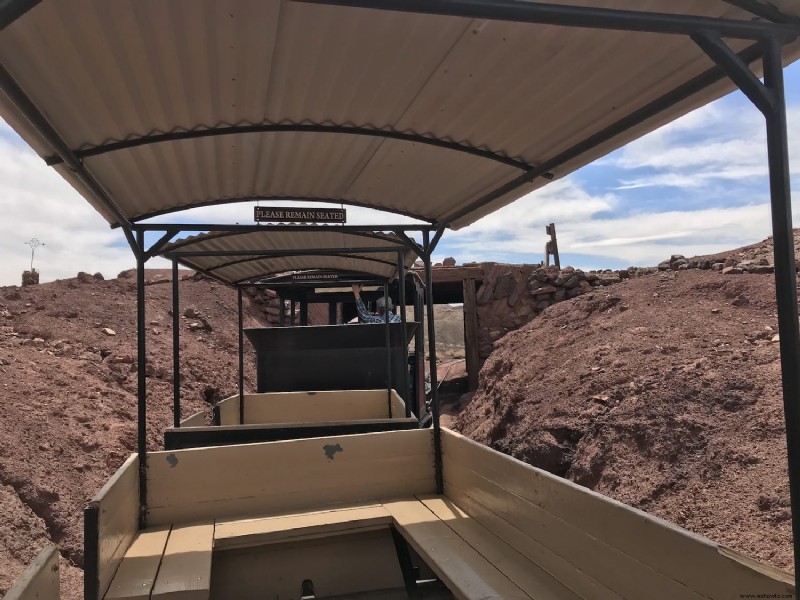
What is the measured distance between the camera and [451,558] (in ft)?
11.6

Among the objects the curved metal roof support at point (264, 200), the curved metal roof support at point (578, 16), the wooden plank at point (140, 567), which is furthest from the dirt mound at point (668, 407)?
the wooden plank at point (140, 567)

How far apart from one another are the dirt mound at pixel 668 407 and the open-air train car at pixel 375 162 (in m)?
4.00

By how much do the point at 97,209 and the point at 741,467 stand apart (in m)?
7.90

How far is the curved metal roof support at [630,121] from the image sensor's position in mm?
2515

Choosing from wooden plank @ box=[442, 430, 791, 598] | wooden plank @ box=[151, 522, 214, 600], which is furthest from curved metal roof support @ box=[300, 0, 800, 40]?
wooden plank @ box=[151, 522, 214, 600]

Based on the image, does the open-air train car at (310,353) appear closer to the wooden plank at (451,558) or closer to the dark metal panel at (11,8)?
the wooden plank at (451,558)

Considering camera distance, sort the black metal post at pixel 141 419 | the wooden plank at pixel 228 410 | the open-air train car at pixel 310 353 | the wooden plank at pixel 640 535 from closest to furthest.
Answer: the wooden plank at pixel 640 535, the black metal post at pixel 141 419, the open-air train car at pixel 310 353, the wooden plank at pixel 228 410

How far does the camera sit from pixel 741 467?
7.51 meters

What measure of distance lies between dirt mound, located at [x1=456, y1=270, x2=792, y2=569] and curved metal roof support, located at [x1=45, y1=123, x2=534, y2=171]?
5.02 meters

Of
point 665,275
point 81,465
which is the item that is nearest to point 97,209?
point 81,465

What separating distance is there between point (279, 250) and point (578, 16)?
4.92 m

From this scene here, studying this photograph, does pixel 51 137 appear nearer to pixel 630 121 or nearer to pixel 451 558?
pixel 630 121

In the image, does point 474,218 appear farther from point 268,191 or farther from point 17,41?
point 17,41

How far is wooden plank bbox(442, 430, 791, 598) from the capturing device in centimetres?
214
